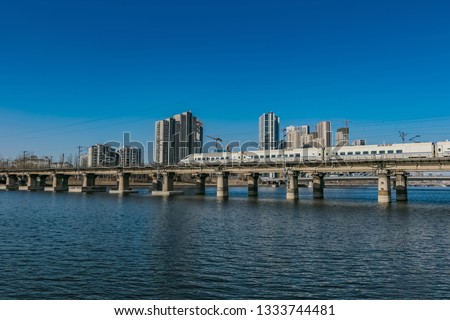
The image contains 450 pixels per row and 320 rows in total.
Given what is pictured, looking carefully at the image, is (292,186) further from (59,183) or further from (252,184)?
(59,183)

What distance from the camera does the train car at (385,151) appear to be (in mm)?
85637

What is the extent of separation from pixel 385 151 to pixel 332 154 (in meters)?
13.5

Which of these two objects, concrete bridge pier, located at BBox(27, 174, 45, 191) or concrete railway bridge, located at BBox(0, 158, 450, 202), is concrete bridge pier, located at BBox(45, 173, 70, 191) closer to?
concrete railway bridge, located at BBox(0, 158, 450, 202)

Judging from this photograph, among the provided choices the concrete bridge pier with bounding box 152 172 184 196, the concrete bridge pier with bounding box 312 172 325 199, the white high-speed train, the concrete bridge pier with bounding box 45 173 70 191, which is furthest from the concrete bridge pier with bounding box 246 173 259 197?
the concrete bridge pier with bounding box 45 173 70 191

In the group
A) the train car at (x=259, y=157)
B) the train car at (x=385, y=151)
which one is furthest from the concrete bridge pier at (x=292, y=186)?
the train car at (x=385, y=151)

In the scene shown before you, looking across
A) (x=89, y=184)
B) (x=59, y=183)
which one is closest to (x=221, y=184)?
(x=89, y=184)

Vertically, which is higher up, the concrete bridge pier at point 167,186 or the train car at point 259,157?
the train car at point 259,157

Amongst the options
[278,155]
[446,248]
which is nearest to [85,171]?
[278,155]

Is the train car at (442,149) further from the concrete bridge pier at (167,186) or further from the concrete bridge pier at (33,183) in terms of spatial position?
the concrete bridge pier at (33,183)

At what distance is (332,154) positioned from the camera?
327 ft

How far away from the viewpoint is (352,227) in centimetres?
4778

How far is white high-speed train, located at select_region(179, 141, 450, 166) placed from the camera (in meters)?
85.4

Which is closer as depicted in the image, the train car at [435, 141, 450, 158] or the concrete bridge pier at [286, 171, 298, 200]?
the train car at [435, 141, 450, 158]

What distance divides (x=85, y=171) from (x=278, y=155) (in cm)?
8583
